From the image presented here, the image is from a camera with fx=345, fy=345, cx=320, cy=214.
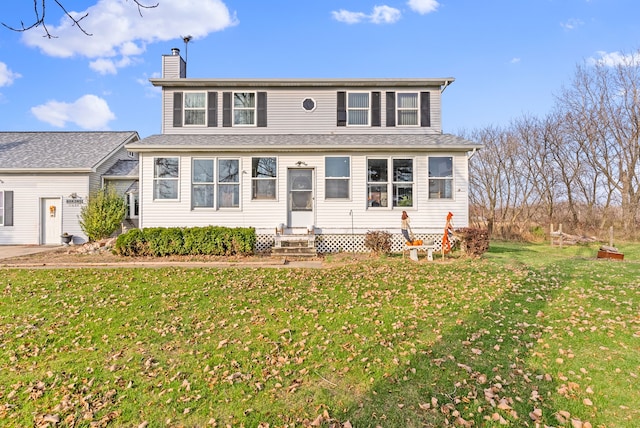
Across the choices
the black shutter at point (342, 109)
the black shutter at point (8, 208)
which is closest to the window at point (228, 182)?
the black shutter at point (342, 109)

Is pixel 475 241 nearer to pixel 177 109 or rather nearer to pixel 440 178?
pixel 440 178

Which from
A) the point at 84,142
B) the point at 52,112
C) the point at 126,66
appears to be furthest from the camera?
the point at 52,112

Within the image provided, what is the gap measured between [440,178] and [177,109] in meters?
10.6

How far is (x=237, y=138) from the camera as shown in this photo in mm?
13188

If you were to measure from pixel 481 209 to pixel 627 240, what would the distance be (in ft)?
26.9

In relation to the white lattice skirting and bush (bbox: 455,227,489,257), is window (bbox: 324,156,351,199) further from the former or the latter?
bush (bbox: 455,227,489,257)

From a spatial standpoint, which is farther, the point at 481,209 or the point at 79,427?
the point at 481,209

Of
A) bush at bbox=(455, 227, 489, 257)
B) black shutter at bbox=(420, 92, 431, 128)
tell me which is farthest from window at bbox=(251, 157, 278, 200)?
bush at bbox=(455, 227, 489, 257)

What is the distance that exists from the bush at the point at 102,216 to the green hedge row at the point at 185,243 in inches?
133

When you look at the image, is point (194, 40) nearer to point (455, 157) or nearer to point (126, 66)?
point (126, 66)

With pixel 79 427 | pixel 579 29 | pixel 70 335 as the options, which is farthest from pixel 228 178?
pixel 579 29

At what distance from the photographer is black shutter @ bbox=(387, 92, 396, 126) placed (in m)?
13.7

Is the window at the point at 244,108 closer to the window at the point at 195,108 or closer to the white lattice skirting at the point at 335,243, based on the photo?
the window at the point at 195,108

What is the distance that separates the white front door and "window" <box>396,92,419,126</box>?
15.0m
